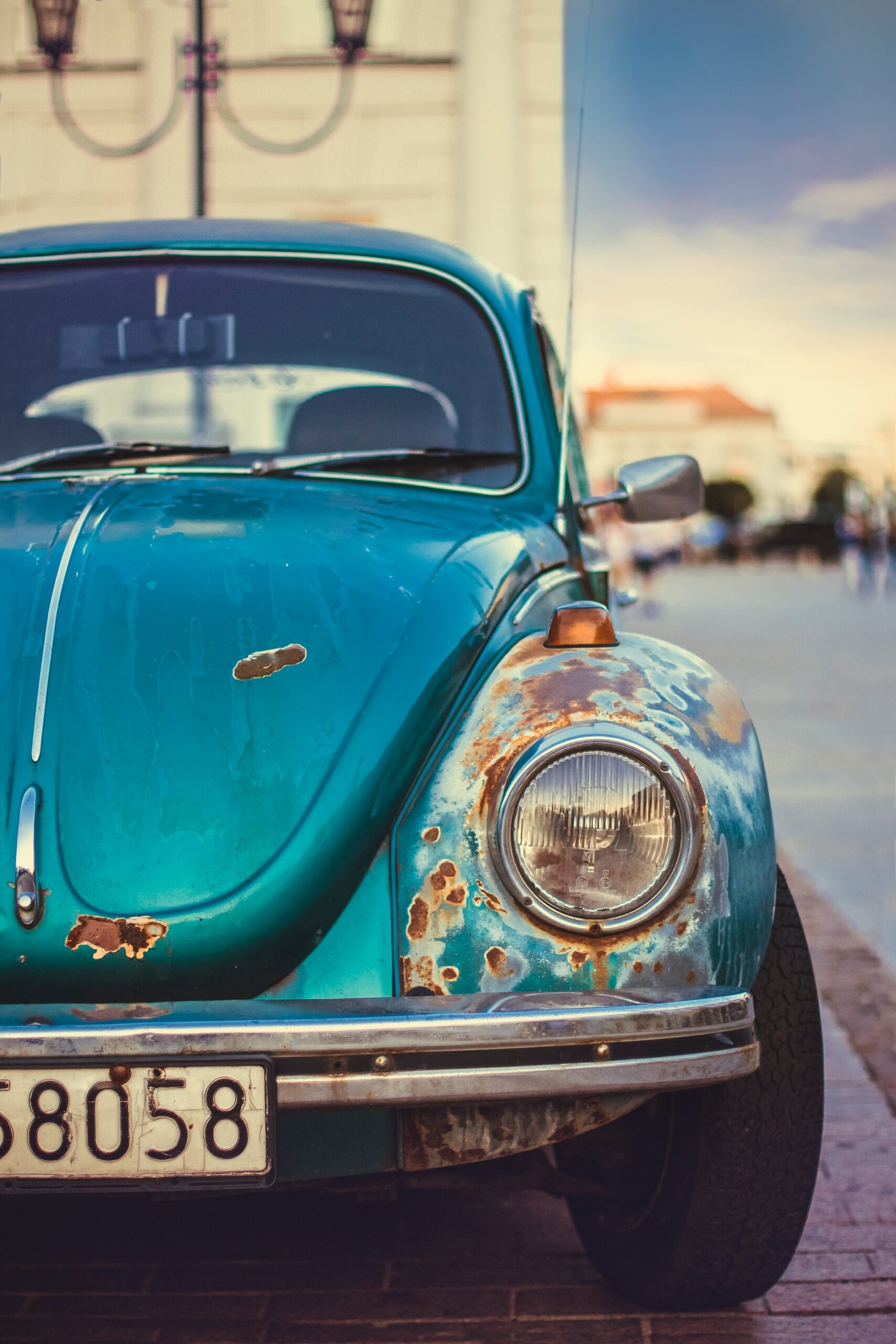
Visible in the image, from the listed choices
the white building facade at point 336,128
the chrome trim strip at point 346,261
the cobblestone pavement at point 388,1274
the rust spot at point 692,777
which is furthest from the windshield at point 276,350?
the white building facade at point 336,128

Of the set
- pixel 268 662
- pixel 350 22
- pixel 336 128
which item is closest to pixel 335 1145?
pixel 268 662

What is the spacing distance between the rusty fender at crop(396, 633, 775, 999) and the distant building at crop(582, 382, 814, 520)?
118096mm

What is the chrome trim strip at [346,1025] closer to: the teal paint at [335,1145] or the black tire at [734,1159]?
the teal paint at [335,1145]

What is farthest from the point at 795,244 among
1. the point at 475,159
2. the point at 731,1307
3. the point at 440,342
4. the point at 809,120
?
the point at 475,159

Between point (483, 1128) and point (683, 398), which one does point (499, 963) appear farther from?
point (683, 398)

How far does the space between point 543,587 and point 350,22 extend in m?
11.4

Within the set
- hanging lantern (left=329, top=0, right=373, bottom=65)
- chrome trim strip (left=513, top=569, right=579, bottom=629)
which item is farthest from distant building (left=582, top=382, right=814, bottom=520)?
chrome trim strip (left=513, top=569, right=579, bottom=629)

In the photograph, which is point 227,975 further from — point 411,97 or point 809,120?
point 411,97

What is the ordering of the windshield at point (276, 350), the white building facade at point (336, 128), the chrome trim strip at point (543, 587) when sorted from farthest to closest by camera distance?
the white building facade at point (336, 128)
the windshield at point (276, 350)
the chrome trim strip at point (543, 587)

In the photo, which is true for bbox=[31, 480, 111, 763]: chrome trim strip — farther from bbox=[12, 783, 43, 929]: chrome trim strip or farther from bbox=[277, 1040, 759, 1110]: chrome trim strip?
bbox=[277, 1040, 759, 1110]: chrome trim strip

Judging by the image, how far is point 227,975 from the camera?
1.95 m

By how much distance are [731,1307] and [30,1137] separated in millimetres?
1192

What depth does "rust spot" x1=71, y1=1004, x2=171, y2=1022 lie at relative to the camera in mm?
1788

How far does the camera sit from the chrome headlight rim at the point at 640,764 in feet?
6.39
